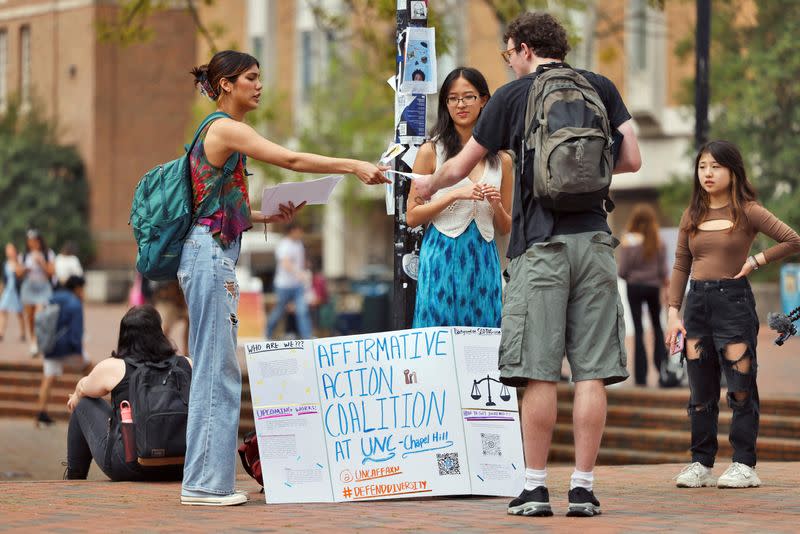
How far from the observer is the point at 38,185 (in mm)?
48750

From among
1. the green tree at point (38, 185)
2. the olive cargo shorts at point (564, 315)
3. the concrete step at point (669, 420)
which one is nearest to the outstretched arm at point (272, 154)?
the olive cargo shorts at point (564, 315)

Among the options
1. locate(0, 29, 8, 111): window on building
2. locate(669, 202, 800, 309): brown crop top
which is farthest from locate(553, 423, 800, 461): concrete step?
locate(0, 29, 8, 111): window on building

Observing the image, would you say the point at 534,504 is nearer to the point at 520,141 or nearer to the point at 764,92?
the point at 520,141

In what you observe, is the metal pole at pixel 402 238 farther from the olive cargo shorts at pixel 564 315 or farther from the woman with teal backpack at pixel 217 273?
the olive cargo shorts at pixel 564 315

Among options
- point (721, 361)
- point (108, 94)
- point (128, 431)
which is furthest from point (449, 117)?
point (108, 94)

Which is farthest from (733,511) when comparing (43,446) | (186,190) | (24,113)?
(24,113)

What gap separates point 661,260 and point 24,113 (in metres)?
39.6

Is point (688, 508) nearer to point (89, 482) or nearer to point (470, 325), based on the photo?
point (470, 325)

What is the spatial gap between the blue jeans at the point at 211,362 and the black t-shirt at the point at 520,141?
50.5 inches

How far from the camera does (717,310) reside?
306 inches

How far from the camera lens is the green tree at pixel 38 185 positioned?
156ft

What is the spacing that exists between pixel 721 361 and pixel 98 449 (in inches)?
131

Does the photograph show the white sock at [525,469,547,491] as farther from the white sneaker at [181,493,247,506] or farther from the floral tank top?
the floral tank top

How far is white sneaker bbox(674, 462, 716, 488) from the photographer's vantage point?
7.86 metres
